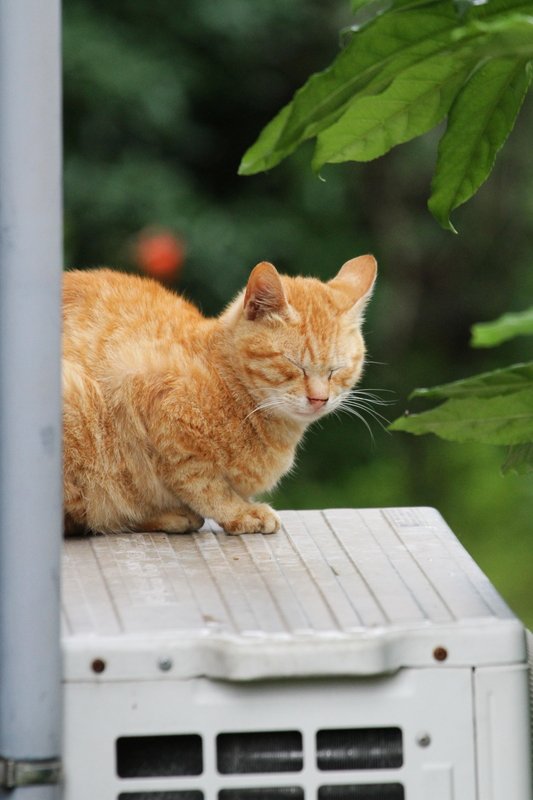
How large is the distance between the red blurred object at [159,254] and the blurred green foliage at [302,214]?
0.12m

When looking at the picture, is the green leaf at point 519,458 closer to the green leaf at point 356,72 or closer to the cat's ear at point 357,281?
the green leaf at point 356,72

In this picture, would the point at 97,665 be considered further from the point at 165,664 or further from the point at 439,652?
the point at 439,652

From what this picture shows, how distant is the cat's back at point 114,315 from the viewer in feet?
5.76

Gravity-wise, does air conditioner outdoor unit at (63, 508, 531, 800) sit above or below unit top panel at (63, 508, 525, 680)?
below

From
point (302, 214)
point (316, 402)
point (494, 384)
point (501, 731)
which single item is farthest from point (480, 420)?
point (302, 214)

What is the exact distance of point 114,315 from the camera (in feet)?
5.93

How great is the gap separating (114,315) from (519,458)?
68cm

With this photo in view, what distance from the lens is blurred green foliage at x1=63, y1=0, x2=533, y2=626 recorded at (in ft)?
12.0

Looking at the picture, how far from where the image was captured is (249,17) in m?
3.67

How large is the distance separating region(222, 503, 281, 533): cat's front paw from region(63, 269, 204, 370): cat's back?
276 mm

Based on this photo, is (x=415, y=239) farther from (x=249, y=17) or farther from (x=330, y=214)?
(x=249, y=17)

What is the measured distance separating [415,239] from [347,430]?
620 millimetres

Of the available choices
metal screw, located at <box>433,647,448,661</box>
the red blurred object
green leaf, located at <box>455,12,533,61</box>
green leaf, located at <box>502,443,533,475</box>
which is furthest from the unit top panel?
the red blurred object

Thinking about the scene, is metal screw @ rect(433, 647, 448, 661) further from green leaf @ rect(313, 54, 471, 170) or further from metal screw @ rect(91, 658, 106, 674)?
green leaf @ rect(313, 54, 471, 170)
